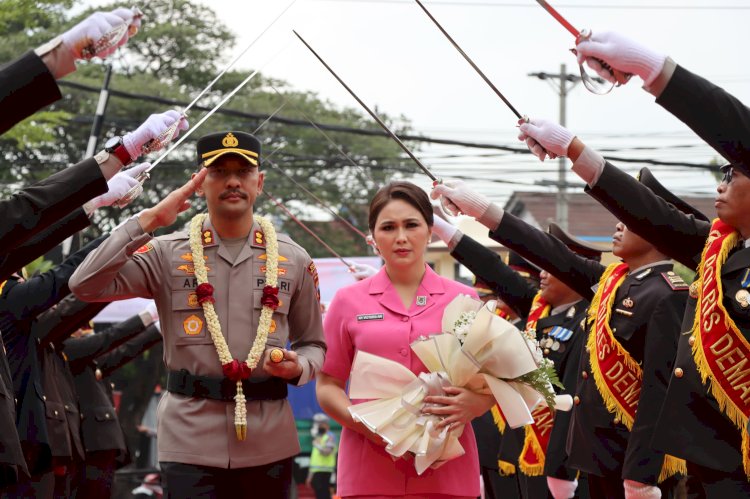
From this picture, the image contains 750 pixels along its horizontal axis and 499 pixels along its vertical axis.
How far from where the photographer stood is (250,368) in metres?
4.74

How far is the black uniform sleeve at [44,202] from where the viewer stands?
4121 mm

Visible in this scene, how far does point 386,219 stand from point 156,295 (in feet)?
3.59

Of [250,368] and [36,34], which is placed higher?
[36,34]

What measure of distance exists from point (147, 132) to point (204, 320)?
84 cm

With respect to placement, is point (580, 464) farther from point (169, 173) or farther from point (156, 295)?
point (169, 173)

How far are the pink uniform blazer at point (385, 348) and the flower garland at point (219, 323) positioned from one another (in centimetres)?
36

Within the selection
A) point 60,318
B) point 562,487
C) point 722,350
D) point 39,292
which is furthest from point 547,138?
point 60,318

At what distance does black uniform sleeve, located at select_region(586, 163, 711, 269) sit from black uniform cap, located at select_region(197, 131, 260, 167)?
1.55m

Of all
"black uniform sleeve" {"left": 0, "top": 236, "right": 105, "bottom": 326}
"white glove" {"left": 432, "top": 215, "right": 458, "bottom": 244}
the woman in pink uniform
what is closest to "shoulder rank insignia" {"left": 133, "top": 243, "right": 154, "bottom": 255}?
the woman in pink uniform

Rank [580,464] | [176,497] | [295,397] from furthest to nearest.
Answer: [295,397] < [580,464] < [176,497]

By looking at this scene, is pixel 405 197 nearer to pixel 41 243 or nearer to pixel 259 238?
pixel 259 238

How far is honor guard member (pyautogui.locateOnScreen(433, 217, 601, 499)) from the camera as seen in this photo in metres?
6.58

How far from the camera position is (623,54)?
3.53m

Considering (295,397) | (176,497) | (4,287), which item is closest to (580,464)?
(176,497)
